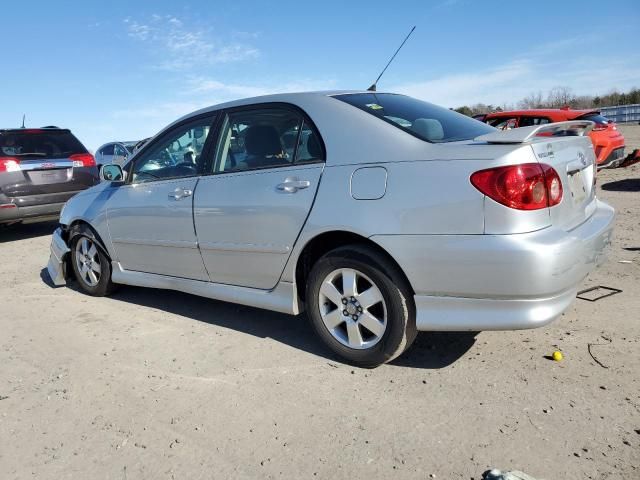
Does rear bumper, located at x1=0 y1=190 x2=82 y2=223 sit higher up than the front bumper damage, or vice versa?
rear bumper, located at x1=0 y1=190 x2=82 y2=223

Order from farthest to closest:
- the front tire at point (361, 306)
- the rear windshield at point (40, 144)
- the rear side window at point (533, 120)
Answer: the rear side window at point (533, 120), the rear windshield at point (40, 144), the front tire at point (361, 306)

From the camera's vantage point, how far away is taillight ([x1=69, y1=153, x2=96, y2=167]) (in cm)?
861

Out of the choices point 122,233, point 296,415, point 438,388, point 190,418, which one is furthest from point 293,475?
point 122,233

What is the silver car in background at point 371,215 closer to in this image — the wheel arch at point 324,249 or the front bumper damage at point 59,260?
the wheel arch at point 324,249

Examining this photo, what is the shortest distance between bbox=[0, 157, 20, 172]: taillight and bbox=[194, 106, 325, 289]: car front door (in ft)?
17.7

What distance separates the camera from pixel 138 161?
4570mm

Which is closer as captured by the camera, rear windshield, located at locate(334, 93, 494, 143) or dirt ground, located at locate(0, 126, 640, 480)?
dirt ground, located at locate(0, 126, 640, 480)

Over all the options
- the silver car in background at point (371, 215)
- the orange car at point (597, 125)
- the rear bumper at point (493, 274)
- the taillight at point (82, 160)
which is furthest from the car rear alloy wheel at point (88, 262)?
the orange car at point (597, 125)

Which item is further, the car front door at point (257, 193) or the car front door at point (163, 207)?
the car front door at point (163, 207)

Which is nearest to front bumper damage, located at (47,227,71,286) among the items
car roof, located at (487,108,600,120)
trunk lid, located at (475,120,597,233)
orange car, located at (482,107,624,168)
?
trunk lid, located at (475,120,597,233)

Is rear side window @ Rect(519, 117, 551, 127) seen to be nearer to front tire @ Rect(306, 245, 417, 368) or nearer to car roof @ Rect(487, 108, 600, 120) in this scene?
car roof @ Rect(487, 108, 600, 120)

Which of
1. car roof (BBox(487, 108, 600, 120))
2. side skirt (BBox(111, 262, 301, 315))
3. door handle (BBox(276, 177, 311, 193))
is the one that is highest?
car roof (BBox(487, 108, 600, 120))

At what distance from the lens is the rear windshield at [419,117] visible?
126 inches

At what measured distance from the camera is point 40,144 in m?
8.35
